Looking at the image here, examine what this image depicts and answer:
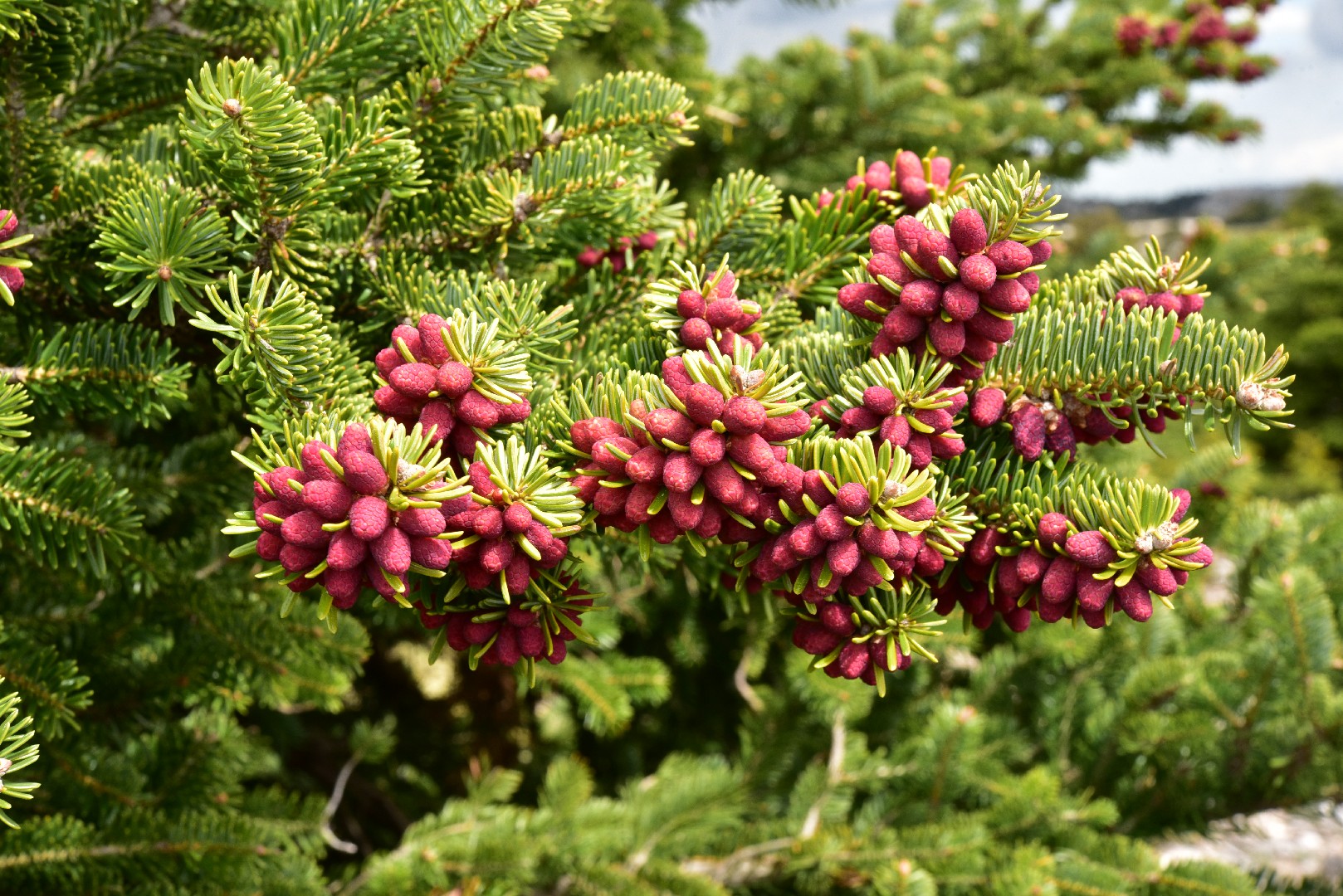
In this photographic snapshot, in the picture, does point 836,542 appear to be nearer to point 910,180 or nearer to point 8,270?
point 910,180

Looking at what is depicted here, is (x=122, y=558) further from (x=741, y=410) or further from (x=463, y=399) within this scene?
(x=741, y=410)

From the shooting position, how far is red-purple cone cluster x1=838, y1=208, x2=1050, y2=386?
744mm

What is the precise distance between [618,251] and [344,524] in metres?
0.63

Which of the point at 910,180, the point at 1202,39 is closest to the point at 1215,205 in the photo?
the point at 1202,39

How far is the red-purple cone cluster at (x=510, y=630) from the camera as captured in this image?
Answer: 75 cm

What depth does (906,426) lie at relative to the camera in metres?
0.74

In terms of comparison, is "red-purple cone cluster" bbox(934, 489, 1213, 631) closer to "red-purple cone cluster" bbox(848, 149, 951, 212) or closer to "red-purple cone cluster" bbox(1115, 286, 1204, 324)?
"red-purple cone cluster" bbox(1115, 286, 1204, 324)

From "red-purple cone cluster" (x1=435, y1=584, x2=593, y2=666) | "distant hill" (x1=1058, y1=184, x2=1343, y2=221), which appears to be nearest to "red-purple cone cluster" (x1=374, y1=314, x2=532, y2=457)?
"red-purple cone cluster" (x1=435, y1=584, x2=593, y2=666)

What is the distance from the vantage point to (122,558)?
1168 mm

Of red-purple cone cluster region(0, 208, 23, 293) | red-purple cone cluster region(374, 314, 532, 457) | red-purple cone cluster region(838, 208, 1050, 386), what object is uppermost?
red-purple cone cluster region(838, 208, 1050, 386)

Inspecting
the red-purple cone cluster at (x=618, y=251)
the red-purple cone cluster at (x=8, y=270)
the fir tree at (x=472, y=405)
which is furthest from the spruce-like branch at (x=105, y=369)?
the red-purple cone cluster at (x=618, y=251)

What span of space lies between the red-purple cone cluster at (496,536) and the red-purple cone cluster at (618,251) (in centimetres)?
50

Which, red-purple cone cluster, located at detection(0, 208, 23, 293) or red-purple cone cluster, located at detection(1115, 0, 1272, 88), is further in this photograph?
red-purple cone cluster, located at detection(1115, 0, 1272, 88)

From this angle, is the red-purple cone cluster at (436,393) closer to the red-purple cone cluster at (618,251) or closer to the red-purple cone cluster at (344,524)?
the red-purple cone cluster at (344,524)
